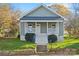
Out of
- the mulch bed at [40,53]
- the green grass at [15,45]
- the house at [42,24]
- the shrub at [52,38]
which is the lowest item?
the mulch bed at [40,53]

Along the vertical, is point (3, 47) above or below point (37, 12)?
below

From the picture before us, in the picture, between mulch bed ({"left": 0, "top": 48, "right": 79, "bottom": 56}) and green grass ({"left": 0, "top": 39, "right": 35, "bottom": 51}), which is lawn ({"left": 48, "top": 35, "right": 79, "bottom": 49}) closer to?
mulch bed ({"left": 0, "top": 48, "right": 79, "bottom": 56})

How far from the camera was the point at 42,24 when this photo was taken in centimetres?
658

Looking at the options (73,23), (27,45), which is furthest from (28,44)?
(73,23)

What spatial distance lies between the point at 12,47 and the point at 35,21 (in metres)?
0.40

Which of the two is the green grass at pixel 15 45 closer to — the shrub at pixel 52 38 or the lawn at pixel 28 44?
the lawn at pixel 28 44

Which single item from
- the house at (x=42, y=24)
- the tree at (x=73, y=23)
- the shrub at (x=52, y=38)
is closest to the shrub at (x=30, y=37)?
the house at (x=42, y=24)

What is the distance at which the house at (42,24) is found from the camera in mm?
6562

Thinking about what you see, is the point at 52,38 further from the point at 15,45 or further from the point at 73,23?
the point at 15,45

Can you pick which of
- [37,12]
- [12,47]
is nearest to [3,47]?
[12,47]

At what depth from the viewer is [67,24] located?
21.6 feet

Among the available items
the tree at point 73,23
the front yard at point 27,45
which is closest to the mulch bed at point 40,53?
the front yard at point 27,45

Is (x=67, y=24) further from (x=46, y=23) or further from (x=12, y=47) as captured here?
(x=12, y=47)

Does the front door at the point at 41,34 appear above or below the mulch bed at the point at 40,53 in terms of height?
above
